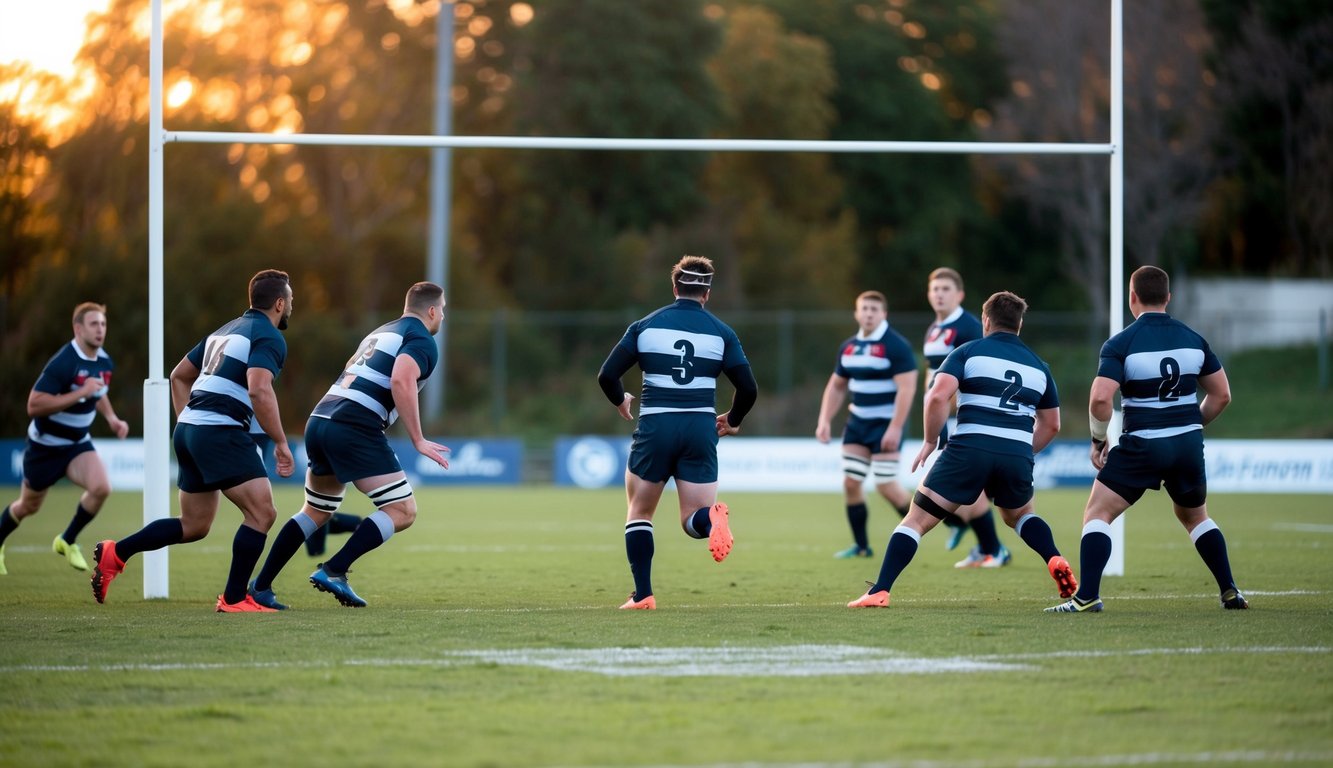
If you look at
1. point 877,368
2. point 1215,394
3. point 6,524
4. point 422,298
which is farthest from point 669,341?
point 6,524

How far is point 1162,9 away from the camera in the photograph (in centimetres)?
4344

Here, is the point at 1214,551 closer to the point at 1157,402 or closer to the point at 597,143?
the point at 1157,402

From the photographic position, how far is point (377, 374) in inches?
363

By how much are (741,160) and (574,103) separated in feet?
31.7

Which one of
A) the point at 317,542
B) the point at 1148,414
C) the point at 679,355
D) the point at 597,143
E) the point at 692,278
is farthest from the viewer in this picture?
the point at 317,542

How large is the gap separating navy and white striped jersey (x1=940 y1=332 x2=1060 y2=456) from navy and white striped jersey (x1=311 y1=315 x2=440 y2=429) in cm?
295

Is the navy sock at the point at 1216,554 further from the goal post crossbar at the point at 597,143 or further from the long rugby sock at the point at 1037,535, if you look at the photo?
the goal post crossbar at the point at 597,143

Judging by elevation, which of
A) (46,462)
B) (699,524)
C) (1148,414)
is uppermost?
(1148,414)

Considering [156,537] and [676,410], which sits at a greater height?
[676,410]

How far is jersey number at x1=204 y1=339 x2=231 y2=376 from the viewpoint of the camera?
920 centimetres

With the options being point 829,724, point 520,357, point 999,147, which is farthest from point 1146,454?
point 520,357

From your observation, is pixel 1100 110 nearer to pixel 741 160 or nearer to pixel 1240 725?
pixel 741 160

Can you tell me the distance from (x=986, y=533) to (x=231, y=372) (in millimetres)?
6321

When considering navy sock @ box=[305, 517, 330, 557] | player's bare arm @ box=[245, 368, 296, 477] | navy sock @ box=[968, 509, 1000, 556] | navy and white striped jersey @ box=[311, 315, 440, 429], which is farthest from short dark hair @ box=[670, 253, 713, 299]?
navy sock @ box=[968, 509, 1000, 556]
